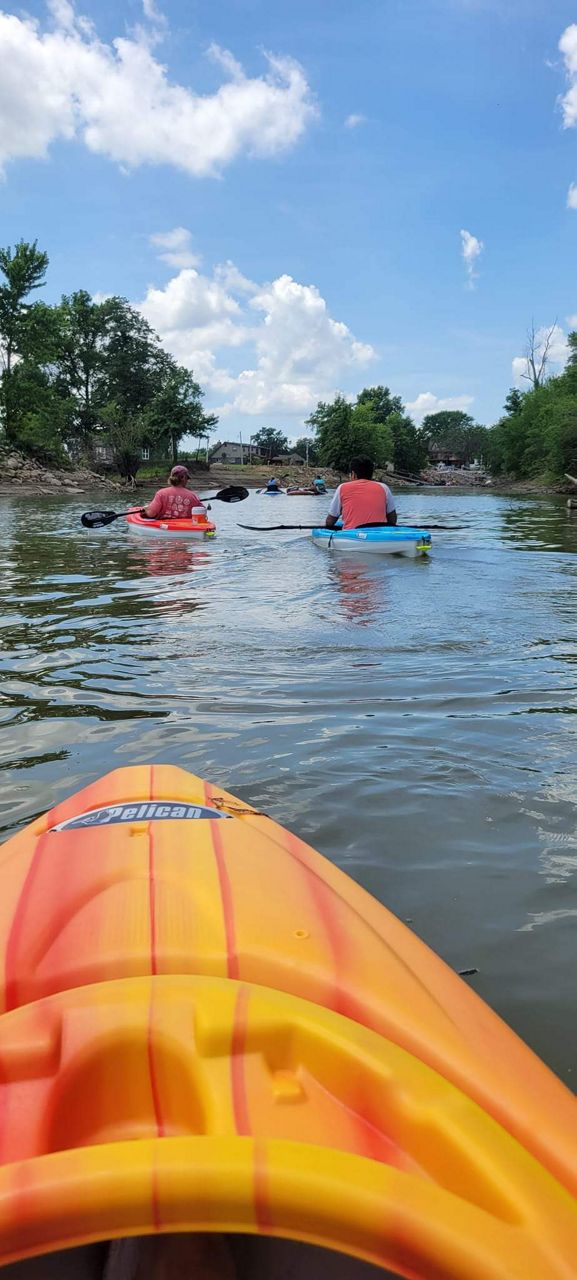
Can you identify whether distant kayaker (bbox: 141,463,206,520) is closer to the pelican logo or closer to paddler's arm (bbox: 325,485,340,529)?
paddler's arm (bbox: 325,485,340,529)

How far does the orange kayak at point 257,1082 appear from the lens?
759mm

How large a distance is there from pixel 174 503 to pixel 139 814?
33.5 ft

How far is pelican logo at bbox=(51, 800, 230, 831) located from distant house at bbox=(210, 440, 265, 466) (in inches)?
3271

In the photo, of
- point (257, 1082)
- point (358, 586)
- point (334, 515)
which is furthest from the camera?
point (334, 515)

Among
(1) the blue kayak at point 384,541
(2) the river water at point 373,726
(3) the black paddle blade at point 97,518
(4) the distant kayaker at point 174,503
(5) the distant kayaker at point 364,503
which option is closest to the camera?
(2) the river water at point 373,726

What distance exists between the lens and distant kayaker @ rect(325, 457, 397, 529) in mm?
9984

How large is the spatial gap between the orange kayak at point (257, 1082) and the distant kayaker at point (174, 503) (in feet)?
33.7

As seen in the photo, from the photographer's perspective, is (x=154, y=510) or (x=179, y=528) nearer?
(x=179, y=528)

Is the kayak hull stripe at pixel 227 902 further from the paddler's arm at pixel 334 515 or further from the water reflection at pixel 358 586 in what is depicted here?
the paddler's arm at pixel 334 515

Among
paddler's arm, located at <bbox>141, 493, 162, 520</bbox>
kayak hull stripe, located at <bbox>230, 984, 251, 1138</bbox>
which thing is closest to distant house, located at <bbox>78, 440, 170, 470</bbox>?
paddler's arm, located at <bbox>141, 493, 162, 520</bbox>

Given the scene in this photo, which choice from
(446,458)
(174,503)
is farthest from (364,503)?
(446,458)

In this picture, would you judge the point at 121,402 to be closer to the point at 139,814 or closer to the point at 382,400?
the point at 382,400

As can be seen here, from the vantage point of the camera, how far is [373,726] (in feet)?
10.9

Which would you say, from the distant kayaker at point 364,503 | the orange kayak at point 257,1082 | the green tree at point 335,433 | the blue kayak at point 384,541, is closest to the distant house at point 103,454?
the green tree at point 335,433
